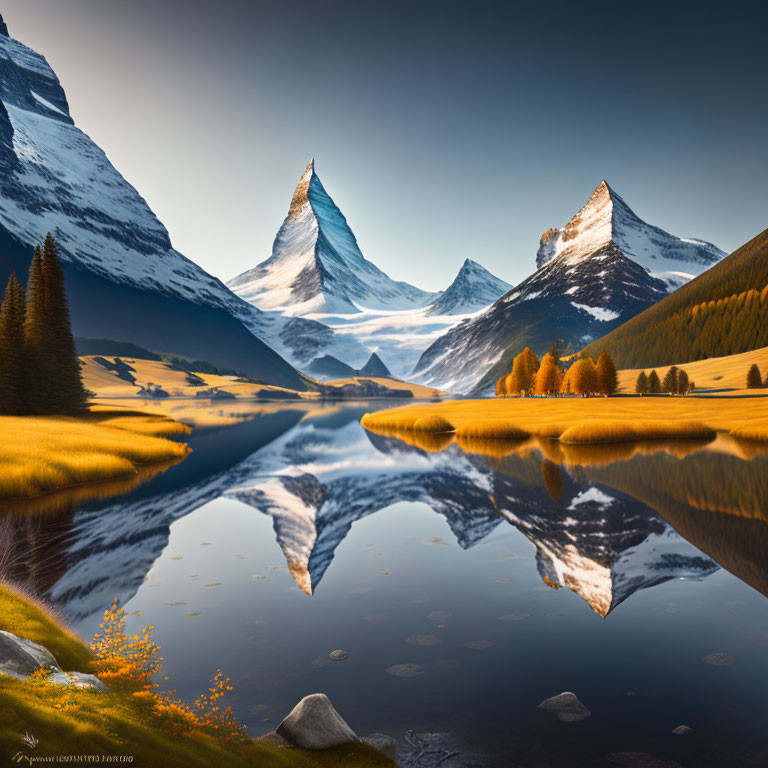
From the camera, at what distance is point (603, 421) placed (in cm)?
7025

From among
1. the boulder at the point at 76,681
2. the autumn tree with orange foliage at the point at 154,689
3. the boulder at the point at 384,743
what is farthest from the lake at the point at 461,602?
the boulder at the point at 76,681

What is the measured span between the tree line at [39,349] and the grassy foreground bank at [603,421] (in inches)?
1944

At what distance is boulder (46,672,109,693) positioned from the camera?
25.6 feet

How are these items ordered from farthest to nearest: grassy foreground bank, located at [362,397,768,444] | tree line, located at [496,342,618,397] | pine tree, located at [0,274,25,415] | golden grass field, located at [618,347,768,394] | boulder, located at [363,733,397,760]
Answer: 1. golden grass field, located at [618,347,768,394]
2. tree line, located at [496,342,618,397]
3. grassy foreground bank, located at [362,397,768,444]
4. pine tree, located at [0,274,25,415]
5. boulder, located at [363,733,397,760]

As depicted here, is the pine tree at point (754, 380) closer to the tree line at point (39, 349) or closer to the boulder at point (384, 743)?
the tree line at point (39, 349)

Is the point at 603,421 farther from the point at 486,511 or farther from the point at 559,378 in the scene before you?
the point at 559,378

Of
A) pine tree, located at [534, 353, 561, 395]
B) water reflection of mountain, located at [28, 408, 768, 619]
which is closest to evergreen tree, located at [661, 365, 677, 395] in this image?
pine tree, located at [534, 353, 561, 395]

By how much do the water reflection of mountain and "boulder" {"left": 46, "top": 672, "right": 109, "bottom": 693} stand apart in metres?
8.79

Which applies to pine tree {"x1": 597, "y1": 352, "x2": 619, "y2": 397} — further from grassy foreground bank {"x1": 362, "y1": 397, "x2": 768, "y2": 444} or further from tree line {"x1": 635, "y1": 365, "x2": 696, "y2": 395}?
tree line {"x1": 635, "y1": 365, "x2": 696, "y2": 395}

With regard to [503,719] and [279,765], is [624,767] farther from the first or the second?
[279,765]

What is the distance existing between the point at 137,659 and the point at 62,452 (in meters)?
31.5

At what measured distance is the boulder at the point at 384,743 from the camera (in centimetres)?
929

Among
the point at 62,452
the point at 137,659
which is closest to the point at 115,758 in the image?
the point at 137,659

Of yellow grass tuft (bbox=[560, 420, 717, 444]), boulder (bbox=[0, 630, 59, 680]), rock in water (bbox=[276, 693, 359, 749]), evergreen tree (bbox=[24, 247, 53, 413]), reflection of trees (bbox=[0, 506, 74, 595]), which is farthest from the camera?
yellow grass tuft (bbox=[560, 420, 717, 444])
